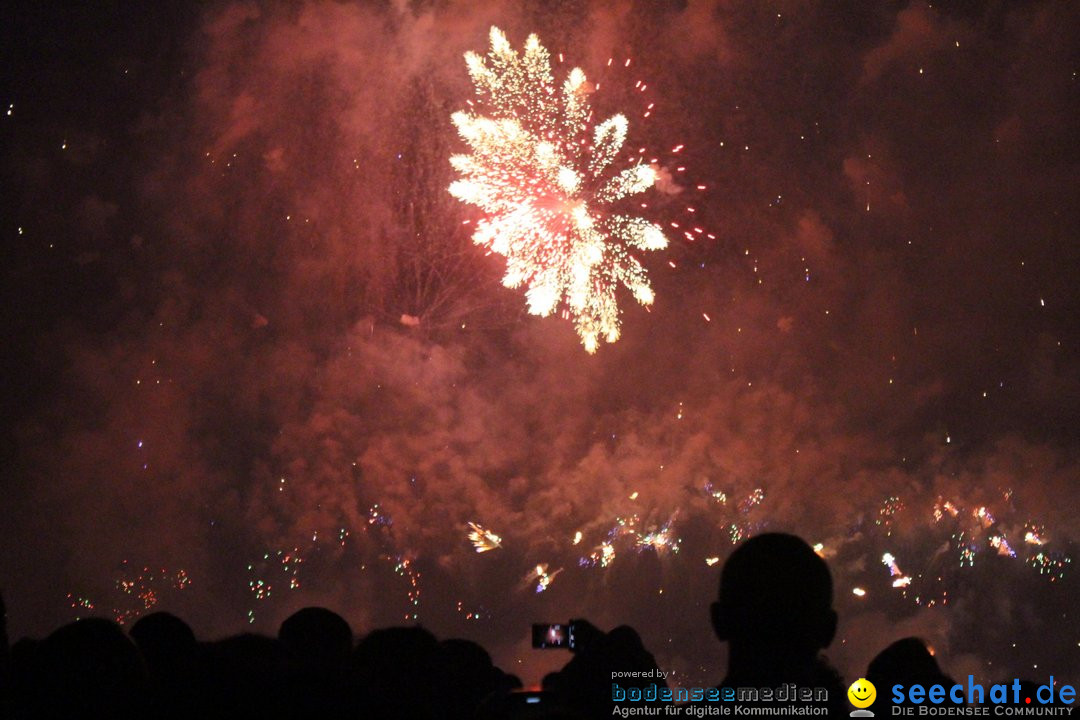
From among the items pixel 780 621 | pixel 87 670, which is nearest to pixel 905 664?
pixel 780 621

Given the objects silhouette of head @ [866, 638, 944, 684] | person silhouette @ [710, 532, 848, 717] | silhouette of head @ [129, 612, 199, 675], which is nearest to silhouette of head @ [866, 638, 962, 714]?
silhouette of head @ [866, 638, 944, 684]

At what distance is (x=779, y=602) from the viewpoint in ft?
7.38

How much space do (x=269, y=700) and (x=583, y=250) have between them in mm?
14376

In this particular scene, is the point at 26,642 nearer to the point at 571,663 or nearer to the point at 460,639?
the point at 460,639

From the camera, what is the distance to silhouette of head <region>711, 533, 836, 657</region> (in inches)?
88.2

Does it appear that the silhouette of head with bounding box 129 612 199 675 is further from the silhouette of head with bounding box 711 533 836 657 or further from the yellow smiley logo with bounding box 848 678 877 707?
the yellow smiley logo with bounding box 848 678 877 707

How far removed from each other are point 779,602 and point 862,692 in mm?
1206

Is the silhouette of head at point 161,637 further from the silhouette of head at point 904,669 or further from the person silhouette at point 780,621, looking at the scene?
the silhouette of head at point 904,669

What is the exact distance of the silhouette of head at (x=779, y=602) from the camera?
2240 mm

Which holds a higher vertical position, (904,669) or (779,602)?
(779,602)

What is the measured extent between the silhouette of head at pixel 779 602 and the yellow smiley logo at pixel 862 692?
0.98 meters

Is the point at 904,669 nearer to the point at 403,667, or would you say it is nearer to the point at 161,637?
the point at 403,667

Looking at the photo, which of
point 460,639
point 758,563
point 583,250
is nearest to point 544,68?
point 583,250

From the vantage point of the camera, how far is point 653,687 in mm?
3355
